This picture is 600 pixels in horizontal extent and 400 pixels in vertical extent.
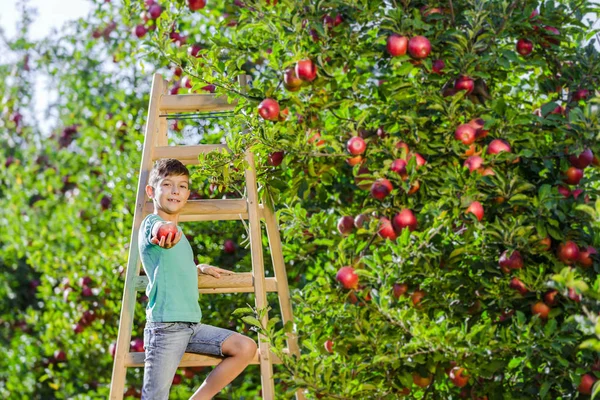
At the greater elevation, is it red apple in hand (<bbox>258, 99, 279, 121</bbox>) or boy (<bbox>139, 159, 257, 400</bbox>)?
red apple in hand (<bbox>258, 99, 279, 121</bbox>)

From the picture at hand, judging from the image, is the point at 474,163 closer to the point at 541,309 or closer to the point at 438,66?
the point at 438,66

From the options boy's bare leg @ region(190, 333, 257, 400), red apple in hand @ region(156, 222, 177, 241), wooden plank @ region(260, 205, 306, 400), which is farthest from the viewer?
wooden plank @ region(260, 205, 306, 400)

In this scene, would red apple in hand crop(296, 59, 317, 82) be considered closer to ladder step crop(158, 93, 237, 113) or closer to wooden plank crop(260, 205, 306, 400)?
→ ladder step crop(158, 93, 237, 113)

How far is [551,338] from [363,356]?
612mm

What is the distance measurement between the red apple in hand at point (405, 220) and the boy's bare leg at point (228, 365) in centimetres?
71

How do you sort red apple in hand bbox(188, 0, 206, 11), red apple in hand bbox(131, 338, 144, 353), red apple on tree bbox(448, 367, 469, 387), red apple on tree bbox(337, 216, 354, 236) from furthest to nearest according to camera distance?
red apple in hand bbox(131, 338, 144, 353) < red apple in hand bbox(188, 0, 206, 11) < red apple on tree bbox(337, 216, 354, 236) < red apple on tree bbox(448, 367, 469, 387)

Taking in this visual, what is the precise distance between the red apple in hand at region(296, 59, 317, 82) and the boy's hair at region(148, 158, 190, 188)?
0.58 metres

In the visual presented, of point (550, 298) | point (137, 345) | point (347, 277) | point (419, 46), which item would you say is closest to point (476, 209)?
point (550, 298)

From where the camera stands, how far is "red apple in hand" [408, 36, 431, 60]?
302 cm

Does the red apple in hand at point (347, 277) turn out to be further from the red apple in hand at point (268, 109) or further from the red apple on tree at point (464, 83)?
the red apple on tree at point (464, 83)

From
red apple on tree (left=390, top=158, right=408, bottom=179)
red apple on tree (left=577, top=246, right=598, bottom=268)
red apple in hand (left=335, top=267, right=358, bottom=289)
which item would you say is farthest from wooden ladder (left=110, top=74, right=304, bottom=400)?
red apple on tree (left=577, top=246, right=598, bottom=268)

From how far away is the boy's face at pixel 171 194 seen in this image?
106 inches

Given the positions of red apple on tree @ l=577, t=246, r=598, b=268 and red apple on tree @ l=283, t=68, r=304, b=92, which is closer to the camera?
red apple on tree @ l=577, t=246, r=598, b=268

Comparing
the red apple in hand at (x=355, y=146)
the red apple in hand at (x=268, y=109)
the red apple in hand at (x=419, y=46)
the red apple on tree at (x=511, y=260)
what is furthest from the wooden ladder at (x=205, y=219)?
the red apple on tree at (x=511, y=260)
